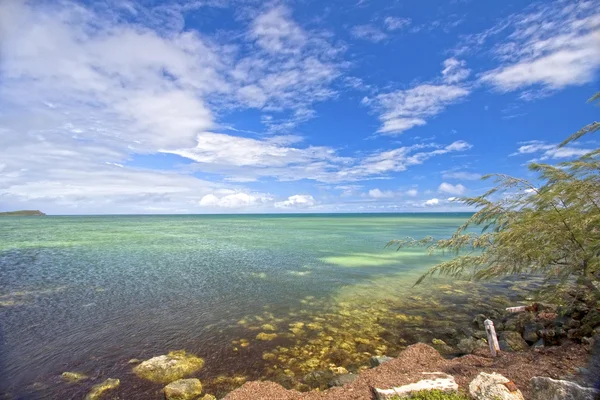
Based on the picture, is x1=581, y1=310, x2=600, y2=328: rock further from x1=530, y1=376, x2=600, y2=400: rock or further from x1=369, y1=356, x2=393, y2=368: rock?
x1=369, y1=356, x2=393, y2=368: rock

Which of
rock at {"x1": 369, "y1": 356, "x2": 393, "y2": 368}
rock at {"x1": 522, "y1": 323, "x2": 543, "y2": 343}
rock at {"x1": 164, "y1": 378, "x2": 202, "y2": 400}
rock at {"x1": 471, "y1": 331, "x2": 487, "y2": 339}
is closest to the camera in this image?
rock at {"x1": 164, "y1": 378, "x2": 202, "y2": 400}

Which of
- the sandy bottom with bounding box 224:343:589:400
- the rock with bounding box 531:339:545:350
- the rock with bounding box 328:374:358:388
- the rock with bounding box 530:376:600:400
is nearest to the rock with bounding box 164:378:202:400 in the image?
the sandy bottom with bounding box 224:343:589:400

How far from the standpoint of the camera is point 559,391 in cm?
617

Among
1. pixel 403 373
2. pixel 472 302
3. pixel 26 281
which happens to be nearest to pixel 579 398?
pixel 403 373

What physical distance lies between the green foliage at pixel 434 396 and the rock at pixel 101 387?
28.8ft

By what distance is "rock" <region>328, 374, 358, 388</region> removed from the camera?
9086 mm

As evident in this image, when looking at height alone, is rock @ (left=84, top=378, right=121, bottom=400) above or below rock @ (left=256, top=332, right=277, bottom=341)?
above

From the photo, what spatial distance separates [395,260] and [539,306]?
758 inches

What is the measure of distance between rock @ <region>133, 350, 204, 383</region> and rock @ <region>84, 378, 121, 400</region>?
71cm

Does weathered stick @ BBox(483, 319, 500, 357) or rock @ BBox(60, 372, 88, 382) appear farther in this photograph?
rock @ BBox(60, 372, 88, 382)

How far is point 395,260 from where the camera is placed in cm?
3369

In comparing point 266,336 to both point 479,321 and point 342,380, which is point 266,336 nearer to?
point 342,380

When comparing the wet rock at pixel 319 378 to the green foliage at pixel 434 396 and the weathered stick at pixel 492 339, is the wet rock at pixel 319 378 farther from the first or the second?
the weathered stick at pixel 492 339

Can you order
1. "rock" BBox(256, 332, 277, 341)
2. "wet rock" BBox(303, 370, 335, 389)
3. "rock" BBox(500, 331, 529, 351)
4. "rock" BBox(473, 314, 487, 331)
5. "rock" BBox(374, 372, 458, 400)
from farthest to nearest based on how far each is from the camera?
"rock" BBox(473, 314, 487, 331)
"rock" BBox(256, 332, 277, 341)
"rock" BBox(500, 331, 529, 351)
"wet rock" BBox(303, 370, 335, 389)
"rock" BBox(374, 372, 458, 400)
